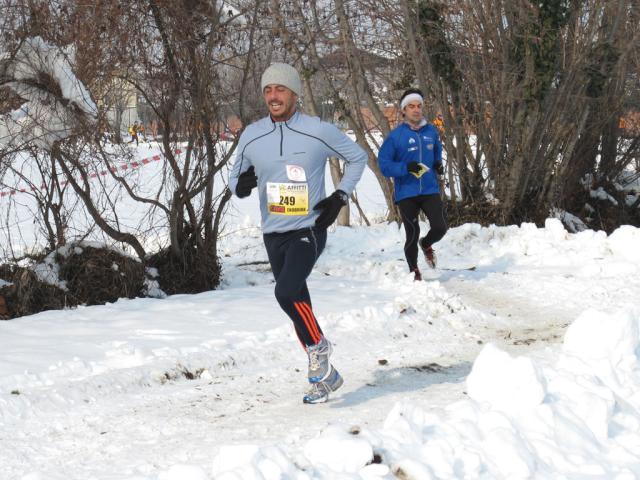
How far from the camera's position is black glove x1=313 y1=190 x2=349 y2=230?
16.9 feet

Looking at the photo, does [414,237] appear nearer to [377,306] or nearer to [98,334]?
[377,306]

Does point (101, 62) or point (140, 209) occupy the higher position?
point (101, 62)

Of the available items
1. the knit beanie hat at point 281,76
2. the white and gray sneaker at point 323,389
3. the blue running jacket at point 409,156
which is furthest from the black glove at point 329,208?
the blue running jacket at point 409,156

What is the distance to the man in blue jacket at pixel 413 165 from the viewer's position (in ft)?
27.9

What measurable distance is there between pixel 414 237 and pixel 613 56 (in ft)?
22.5

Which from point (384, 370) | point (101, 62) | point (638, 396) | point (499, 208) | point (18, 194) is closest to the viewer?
point (638, 396)

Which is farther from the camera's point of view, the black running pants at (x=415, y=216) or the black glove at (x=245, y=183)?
the black running pants at (x=415, y=216)

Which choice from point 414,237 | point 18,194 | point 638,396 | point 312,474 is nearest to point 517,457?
point 312,474

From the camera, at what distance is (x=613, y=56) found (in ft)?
46.2

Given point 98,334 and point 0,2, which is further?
point 0,2

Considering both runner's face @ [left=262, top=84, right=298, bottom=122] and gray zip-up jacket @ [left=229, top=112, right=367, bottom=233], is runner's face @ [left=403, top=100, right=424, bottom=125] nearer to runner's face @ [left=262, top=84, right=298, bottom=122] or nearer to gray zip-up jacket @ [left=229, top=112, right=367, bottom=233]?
gray zip-up jacket @ [left=229, top=112, right=367, bottom=233]

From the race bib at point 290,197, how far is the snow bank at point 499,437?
4.20 feet

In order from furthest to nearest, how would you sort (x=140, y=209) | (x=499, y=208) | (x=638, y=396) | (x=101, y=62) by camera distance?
(x=499, y=208) < (x=140, y=209) < (x=101, y=62) < (x=638, y=396)

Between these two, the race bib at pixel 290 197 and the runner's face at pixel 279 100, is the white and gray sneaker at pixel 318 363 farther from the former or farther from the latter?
the runner's face at pixel 279 100
